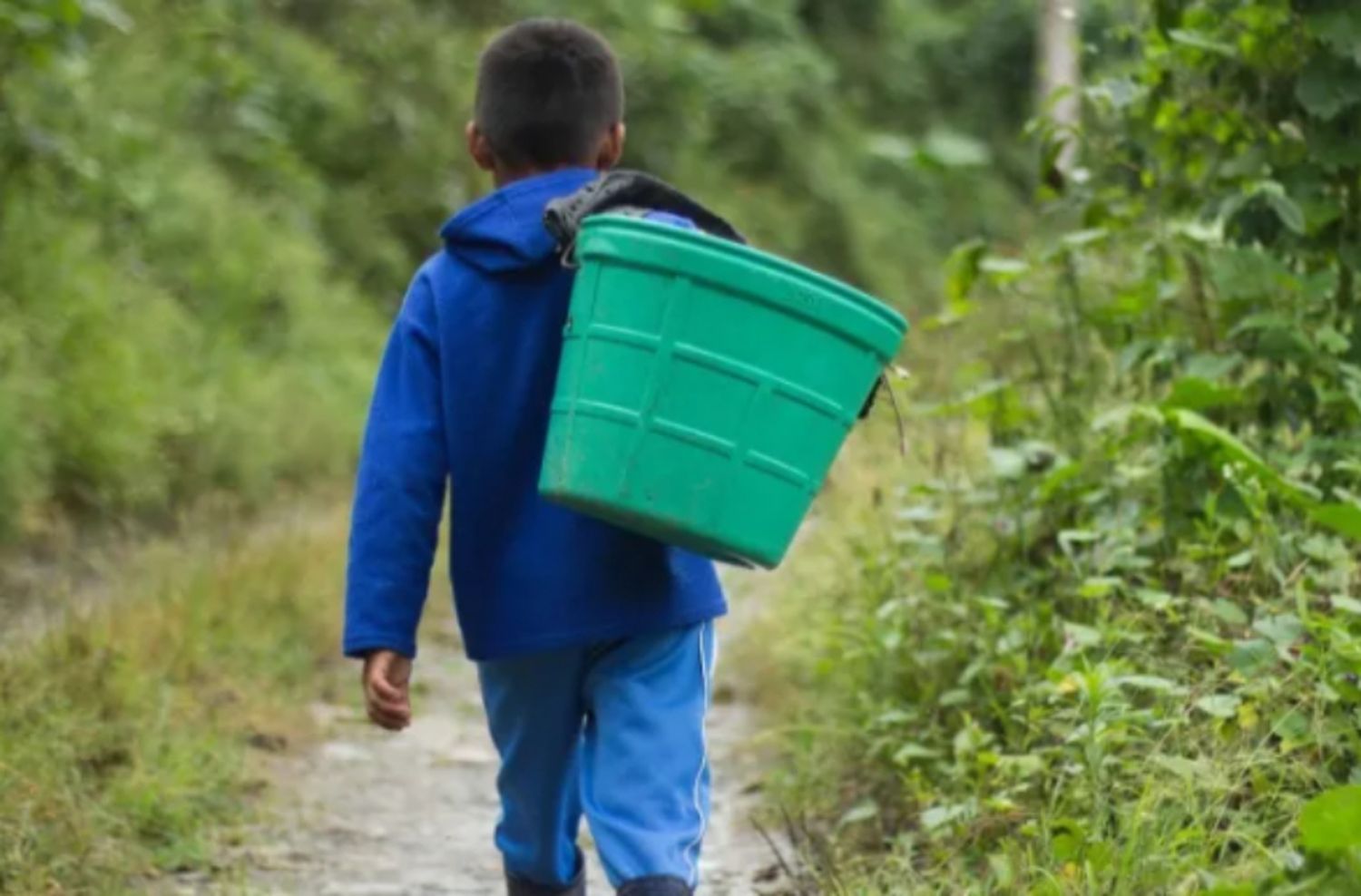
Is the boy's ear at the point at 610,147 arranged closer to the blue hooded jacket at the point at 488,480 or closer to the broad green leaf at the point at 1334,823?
the blue hooded jacket at the point at 488,480

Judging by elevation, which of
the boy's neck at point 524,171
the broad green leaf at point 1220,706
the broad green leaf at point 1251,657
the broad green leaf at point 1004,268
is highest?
the boy's neck at point 524,171

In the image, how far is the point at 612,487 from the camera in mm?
3188

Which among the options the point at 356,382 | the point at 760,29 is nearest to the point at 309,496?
the point at 356,382

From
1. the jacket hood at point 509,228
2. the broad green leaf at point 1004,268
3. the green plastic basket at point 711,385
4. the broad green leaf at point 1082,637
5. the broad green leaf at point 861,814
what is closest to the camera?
the green plastic basket at point 711,385

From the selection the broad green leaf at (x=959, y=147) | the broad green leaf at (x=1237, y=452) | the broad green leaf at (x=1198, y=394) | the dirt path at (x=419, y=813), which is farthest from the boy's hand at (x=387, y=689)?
the broad green leaf at (x=959, y=147)

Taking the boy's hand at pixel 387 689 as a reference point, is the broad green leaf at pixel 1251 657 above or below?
above

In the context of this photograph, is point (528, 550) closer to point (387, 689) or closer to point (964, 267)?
point (387, 689)

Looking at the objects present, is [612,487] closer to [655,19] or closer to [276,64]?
[276,64]

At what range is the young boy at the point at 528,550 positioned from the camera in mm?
3482

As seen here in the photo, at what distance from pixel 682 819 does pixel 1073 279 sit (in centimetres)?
277

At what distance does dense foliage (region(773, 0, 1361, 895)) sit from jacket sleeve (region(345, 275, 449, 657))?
94cm

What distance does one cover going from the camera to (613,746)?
350 cm

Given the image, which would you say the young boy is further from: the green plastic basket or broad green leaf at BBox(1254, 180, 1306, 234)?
broad green leaf at BBox(1254, 180, 1306, 234)

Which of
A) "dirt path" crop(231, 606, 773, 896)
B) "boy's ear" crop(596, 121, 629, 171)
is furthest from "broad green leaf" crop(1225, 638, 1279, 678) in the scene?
"boy's ear" crop(596, 121, 629, 171)
